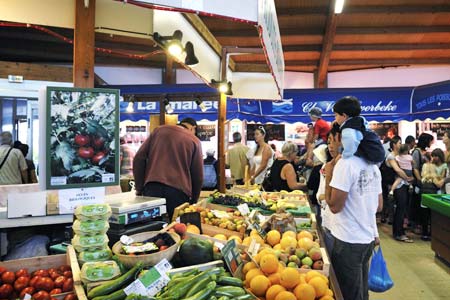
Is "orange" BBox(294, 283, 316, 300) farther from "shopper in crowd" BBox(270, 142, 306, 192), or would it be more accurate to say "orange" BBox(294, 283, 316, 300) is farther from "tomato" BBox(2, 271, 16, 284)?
"shopper in crowd" BBox(270, 142, 306, 192)

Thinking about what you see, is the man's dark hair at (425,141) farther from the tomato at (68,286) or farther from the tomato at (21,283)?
the tomato at (21,283)

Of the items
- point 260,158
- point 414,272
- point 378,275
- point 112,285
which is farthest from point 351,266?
point 260,158

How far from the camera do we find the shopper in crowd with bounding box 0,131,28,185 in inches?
233

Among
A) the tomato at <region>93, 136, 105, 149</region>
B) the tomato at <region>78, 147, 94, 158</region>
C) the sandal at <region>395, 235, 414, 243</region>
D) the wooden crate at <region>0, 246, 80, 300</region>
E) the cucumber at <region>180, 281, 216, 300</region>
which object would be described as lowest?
the sandal at <region>395, 235, 414, 243</region>

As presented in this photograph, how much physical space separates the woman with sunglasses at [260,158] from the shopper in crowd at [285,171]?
0.99m

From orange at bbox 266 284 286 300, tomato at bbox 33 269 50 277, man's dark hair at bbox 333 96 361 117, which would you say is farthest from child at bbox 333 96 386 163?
tomato at bbox 33 269 50 277

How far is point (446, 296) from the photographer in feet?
14.2

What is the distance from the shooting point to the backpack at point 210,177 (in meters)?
8.54

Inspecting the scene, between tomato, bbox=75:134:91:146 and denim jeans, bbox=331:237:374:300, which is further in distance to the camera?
denim jeans, bbox=331:237:374:300

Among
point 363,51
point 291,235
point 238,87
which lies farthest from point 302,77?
point 291,235

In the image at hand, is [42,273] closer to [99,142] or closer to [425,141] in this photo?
[99,142]

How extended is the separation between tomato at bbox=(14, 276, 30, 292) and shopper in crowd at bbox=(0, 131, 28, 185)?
14.6 feet

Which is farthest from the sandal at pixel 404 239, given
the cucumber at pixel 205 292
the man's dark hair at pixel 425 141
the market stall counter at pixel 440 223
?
the cucumber at pixel 205 292

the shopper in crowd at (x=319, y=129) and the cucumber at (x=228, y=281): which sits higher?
the shopper in crowd at (x=319, y=129)
